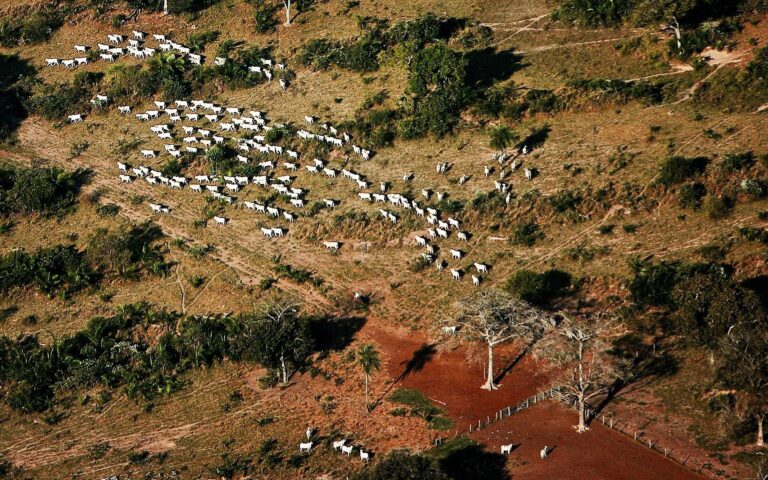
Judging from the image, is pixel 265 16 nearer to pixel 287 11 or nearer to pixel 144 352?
pixel 287 11

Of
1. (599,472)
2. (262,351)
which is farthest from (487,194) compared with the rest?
(599,472)

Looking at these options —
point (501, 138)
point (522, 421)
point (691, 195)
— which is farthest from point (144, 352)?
point (691, 195)

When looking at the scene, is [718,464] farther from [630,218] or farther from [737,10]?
[737,10]

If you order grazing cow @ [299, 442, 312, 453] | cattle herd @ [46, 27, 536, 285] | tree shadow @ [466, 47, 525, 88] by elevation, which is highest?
tree shadow @ [466, 47, 525, 88]

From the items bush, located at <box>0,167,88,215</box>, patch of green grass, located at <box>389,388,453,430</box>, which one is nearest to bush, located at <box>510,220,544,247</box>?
patch of green grass, located at <box>389,388,453,430</box>

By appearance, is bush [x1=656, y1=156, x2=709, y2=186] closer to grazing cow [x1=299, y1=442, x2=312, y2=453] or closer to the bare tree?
grazing cow [x1=299, y1=442, x2=312, y2=453]
